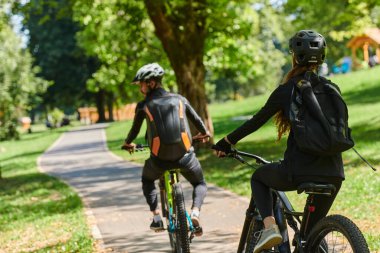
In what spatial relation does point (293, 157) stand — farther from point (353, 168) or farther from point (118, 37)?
point (118, 37)

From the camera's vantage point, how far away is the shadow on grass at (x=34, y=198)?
39.0 ft

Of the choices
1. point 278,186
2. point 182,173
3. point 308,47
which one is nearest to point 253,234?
point 278,186

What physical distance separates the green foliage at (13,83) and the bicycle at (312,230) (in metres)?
38.2

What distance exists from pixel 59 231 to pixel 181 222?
13.1ft

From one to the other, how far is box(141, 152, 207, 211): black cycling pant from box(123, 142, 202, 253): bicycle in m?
0.08

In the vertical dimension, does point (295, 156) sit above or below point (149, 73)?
below

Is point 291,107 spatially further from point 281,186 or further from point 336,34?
point 336,34

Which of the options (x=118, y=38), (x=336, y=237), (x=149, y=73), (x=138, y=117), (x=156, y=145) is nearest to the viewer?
(x=336, y=237)

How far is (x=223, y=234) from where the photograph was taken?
8.34 meters

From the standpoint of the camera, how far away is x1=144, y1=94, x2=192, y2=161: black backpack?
6.38 meters

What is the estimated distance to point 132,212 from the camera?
10727 mm

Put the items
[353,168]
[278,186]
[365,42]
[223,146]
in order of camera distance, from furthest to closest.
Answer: [365,42]
[353,168]
[223,146]
[278,186]

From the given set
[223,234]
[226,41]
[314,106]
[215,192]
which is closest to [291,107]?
[314,106]

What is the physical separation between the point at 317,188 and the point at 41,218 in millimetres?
7831
